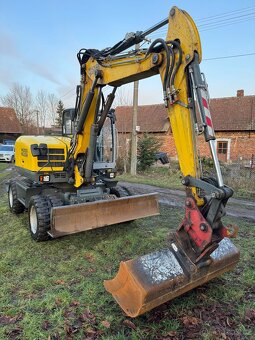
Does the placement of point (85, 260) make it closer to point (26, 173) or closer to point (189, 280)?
point (189, 280)

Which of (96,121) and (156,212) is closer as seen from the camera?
(96,121)

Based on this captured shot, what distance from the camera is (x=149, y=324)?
280 centimetres

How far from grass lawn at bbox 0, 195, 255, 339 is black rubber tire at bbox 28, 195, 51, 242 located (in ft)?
0.54

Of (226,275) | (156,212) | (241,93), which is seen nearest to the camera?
(226,275)

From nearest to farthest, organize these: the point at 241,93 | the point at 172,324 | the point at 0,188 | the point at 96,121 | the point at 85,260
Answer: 1. the point at 172,324
2. the point at 85,260
3. the point at 96,121
4. the point at 0,188
5. the point at 241,93

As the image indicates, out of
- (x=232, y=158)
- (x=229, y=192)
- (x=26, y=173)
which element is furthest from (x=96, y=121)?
(x=232, y=158)

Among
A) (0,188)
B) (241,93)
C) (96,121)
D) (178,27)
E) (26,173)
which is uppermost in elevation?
(241,93)

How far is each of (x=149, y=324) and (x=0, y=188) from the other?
9.45 m

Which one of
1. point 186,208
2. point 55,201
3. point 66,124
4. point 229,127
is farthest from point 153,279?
point 229,127

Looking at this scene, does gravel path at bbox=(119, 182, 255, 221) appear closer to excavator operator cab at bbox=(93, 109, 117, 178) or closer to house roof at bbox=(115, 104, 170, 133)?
excavator operator cab at bbox=(93, 109, 117, 178)

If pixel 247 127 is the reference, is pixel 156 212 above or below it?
below

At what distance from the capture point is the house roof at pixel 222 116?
21438 millimetres

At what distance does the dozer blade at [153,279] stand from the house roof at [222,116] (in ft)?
61.4

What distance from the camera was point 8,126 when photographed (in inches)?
1405
